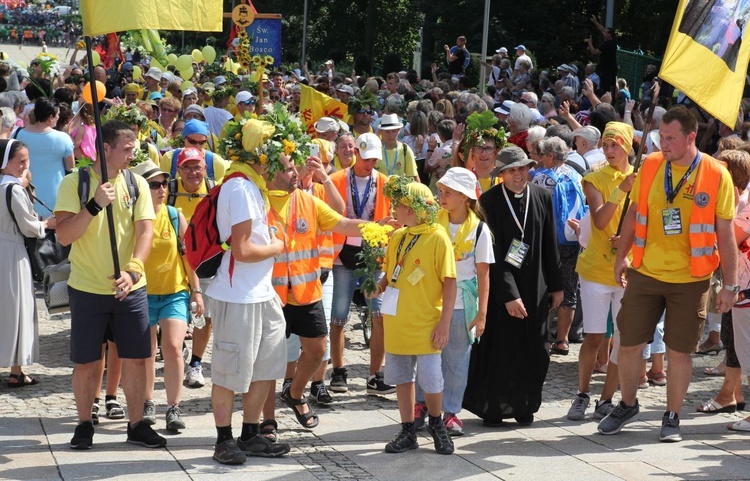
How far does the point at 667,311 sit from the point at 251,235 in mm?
2893

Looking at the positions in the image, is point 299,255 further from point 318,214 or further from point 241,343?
point 241,343

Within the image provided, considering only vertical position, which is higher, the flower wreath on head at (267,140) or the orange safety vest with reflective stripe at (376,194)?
the flower wreath on head at (267,140)

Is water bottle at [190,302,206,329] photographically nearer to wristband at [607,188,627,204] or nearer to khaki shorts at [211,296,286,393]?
khaki shorts at [211,296,286,393]

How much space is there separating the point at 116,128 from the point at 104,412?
7.30ft

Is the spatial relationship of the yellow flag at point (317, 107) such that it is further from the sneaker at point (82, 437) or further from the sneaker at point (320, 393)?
the sneaker at point (82, 437)

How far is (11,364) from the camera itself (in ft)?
27.8

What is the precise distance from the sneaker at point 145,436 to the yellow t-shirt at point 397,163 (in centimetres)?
399

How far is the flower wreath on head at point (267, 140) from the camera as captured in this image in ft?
21.4

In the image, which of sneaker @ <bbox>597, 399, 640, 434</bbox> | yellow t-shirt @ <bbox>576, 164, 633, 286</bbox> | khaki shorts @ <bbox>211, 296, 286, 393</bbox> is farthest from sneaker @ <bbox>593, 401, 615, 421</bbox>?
khaki shorts @ <bbox>211, 296, 286, 393</bbox>

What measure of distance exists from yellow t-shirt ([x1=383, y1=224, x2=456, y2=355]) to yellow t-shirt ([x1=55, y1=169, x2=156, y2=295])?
64.6 inches

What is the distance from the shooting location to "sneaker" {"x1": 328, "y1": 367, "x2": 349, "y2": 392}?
344 inches

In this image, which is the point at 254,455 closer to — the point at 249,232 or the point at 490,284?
the point at 249,232

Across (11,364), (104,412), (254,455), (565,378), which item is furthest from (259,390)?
(565,378)

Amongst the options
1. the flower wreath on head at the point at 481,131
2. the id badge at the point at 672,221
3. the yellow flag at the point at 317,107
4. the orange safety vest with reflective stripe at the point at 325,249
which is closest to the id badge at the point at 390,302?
the orange safety vest with reflective stripe at the point at 325,249
